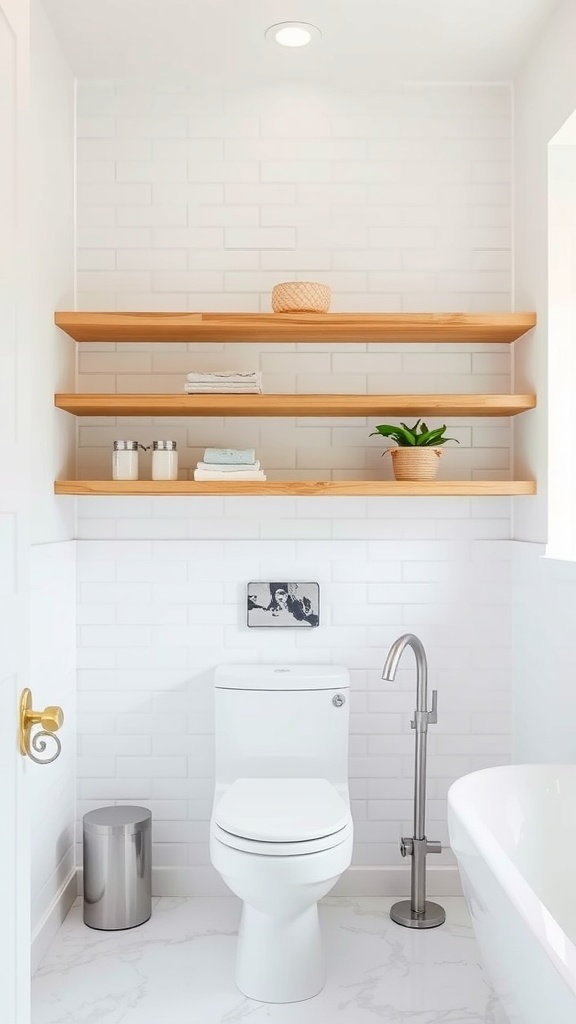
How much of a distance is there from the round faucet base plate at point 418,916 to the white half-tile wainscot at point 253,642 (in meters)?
0.15

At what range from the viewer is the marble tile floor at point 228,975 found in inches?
90.0

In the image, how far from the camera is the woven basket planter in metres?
2.83

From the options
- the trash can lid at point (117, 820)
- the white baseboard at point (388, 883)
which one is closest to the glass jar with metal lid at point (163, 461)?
the trash can lid at point (117, 820)

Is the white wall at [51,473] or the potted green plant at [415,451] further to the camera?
the potted green plant at [415,451]

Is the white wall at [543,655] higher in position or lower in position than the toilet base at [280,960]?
higher

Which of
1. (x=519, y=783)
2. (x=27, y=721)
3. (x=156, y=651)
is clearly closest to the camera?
(x=27, y=721)

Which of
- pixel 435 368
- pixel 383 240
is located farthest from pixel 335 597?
pixel 383 240

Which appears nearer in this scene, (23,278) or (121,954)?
(23,278)

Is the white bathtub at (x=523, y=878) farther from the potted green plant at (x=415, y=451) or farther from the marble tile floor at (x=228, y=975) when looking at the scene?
the potted green plant at (x=415, y=451)

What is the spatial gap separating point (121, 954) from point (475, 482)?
179 centimetres

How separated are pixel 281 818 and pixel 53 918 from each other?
0.88 meters

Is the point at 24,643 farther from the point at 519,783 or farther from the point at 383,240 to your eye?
the point at 383,240

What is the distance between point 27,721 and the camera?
1363mm

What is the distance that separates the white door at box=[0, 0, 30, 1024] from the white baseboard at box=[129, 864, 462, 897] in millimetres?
1662
